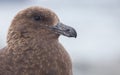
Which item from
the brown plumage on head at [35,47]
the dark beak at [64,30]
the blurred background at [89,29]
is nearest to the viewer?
the brown plumage on head at [35,47]

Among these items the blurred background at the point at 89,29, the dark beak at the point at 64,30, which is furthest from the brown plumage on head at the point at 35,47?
the blurred background at the point at 89,29

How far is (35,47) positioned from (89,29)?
10417 millimetres

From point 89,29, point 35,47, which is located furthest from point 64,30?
point 89,29

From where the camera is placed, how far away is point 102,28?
53.0 ft

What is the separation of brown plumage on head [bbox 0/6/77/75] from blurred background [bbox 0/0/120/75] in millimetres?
5877

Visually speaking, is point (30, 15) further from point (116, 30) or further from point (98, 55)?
point (116, 30)

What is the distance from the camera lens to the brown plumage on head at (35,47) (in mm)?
5883

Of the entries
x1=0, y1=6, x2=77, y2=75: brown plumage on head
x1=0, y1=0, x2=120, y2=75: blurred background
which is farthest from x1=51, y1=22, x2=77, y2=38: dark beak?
x1=0, y1=0, x2=120, y2=75: blurred background

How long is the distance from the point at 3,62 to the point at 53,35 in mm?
475

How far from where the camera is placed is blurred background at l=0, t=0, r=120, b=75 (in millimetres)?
13203

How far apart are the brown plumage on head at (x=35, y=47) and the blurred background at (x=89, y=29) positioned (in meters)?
5.88

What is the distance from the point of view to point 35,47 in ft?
19.6

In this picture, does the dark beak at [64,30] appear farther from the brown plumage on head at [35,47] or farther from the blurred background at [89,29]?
the blurred background at [89,29]

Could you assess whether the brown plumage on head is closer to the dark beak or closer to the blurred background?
the dark beak
